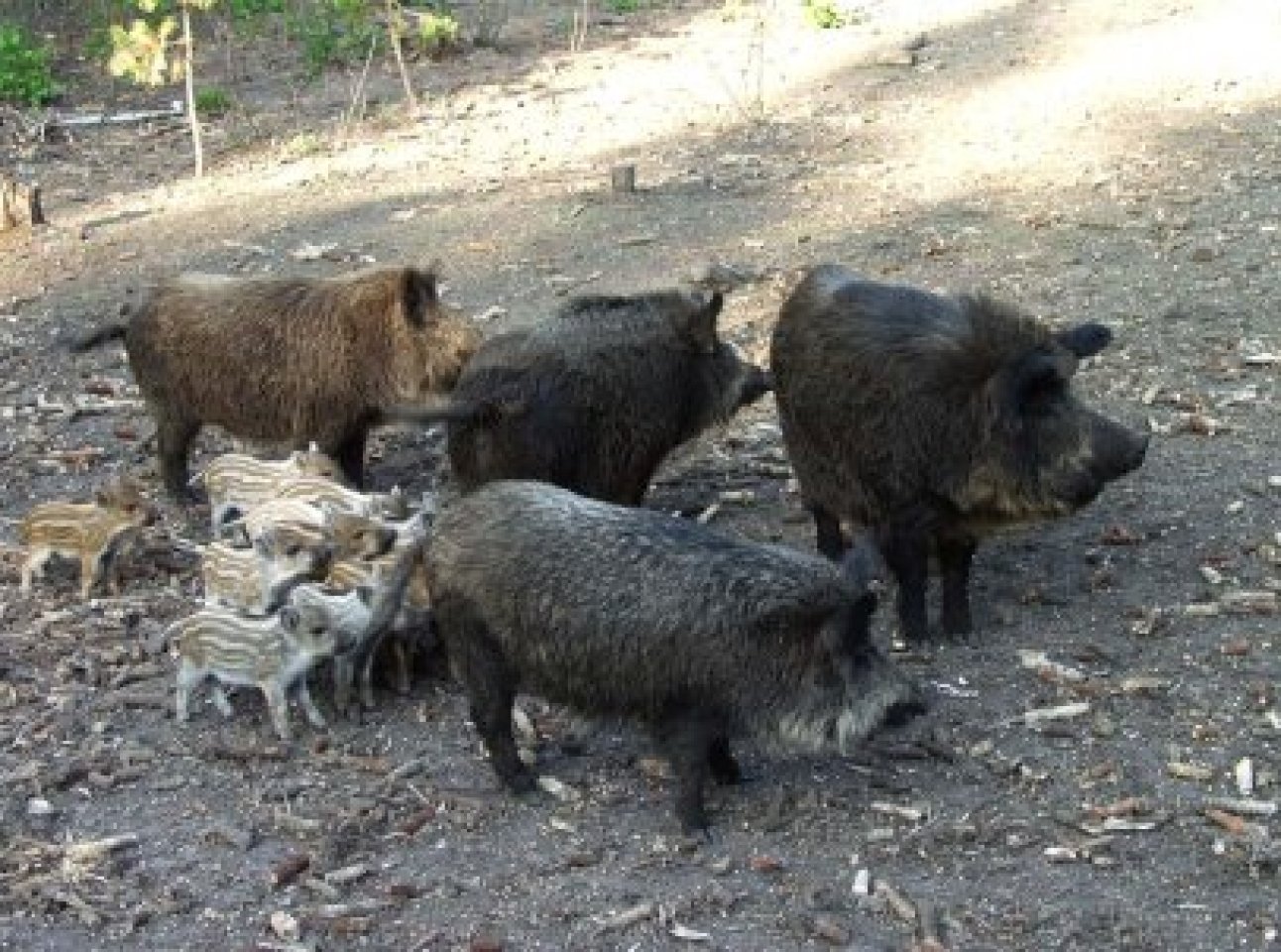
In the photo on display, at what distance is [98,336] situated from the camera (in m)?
8.41

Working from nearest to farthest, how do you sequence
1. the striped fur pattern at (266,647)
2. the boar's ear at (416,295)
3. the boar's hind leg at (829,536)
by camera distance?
1. the striped fur pattern at (266,647)
2. the boar's hind leg at (829,536)
3. the boar's ear at (416,295)

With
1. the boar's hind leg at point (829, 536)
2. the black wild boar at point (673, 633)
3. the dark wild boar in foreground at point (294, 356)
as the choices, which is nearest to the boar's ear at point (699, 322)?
the boar's hind leg at point (829, 536)

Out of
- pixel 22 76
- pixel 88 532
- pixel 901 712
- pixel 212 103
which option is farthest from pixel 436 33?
pixel 901 712

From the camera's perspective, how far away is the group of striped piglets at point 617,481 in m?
5.50

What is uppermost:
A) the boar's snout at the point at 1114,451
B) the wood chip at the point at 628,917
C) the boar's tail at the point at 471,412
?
the boar's tail at the point at 471,412

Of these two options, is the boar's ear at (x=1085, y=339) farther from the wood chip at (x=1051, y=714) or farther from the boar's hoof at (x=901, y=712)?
the boar's hoof at (x=901, y=712)

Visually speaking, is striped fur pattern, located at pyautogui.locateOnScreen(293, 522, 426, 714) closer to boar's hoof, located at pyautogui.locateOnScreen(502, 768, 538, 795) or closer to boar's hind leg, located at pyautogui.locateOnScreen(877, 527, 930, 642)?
boar's hoof, located at pyautogui.locateOnScreen(502, 768, 538, 795)

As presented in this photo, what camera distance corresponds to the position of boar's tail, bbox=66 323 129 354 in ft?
27.6

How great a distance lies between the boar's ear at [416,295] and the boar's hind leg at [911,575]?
239 centimetres

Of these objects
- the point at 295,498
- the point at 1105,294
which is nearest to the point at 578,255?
the point at 1105,294

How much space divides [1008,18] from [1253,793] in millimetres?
11662

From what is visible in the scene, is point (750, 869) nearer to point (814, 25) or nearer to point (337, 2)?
point (337, 2)

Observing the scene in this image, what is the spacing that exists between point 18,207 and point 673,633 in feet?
28.9

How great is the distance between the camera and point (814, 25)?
16.5 m
